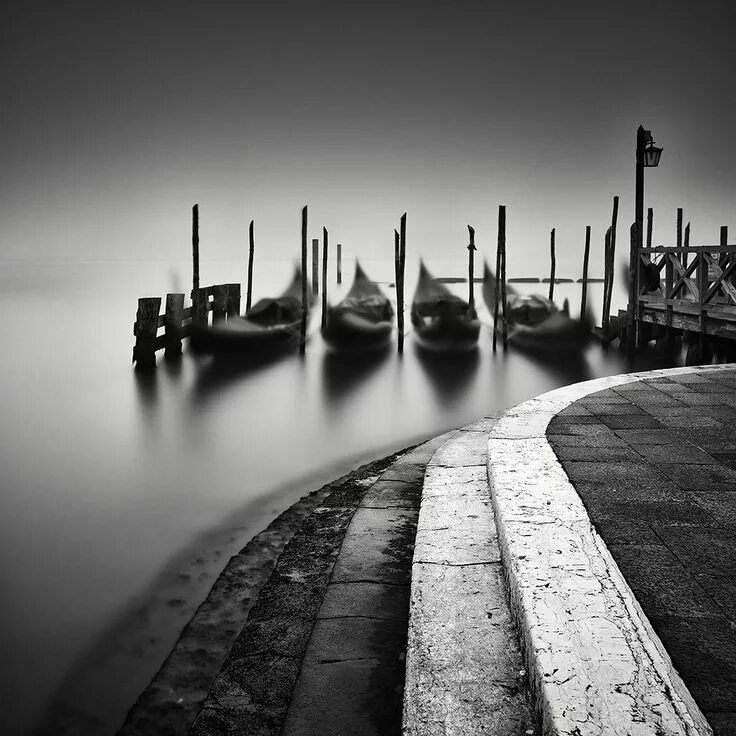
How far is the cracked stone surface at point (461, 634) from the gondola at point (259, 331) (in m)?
10.2

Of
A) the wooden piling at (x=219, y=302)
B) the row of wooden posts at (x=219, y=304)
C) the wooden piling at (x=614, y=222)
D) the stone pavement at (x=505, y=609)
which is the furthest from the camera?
the wooden piling at (x=219, y=302)

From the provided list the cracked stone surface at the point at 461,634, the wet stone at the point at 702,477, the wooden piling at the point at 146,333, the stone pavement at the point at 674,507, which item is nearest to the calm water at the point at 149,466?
the wooden piling at the point at 146,333

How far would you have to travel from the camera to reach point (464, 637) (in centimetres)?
146

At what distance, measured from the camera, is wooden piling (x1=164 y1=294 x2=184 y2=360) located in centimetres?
1081

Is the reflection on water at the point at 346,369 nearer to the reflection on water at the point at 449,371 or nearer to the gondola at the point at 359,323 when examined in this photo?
the gondola at the point at 359,323

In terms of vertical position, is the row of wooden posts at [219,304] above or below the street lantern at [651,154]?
below

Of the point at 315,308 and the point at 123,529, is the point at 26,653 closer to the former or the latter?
the point at 123,529

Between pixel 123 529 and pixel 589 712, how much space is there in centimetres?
357

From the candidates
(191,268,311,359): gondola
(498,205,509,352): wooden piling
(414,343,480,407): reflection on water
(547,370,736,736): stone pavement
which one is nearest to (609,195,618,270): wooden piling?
(498,205,509,352): wooden piling

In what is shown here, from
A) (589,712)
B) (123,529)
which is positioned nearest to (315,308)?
(123,529)

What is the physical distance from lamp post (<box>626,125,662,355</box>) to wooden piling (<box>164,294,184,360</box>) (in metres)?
6.87

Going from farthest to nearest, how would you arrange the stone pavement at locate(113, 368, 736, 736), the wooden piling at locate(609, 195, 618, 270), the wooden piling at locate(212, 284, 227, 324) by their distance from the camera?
the wooden piling at locate(212, 284, 227, 324), the wooden piling at locate(609, 195, 618, 270), the stone pavement at locate(113, 368, 736, 736)

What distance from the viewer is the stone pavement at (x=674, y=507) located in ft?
4.28

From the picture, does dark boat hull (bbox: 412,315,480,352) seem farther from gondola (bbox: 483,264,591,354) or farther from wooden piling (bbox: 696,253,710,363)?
wooden piling (bbox: 696,253,710,363)
